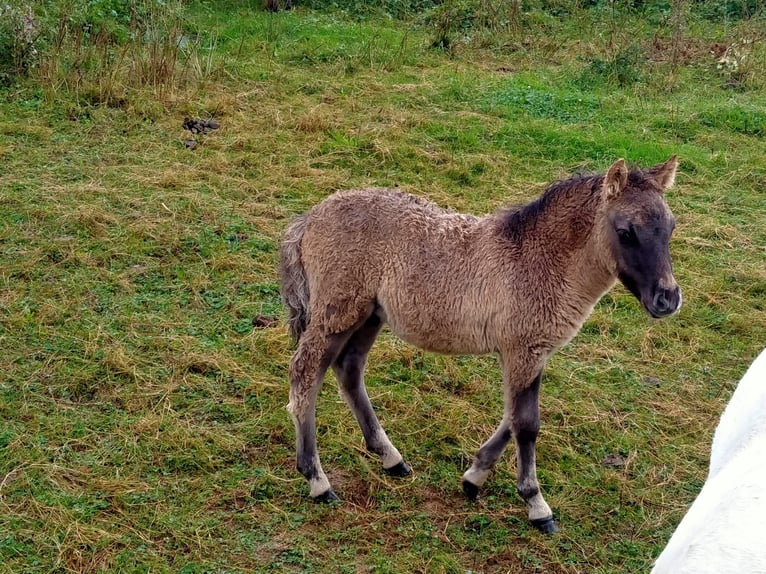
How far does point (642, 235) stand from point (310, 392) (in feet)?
5.64

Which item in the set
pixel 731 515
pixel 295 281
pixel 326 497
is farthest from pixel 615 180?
pixel 731 515

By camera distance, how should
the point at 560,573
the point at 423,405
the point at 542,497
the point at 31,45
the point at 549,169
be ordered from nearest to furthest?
the point at 560,573 → the point at 542,497 → the point at 423,405 → the point at 549,169 → the point at 31,45

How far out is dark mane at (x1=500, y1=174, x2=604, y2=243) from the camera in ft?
13.6

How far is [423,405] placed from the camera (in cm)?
521

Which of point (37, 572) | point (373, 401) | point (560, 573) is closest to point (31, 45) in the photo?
point (373, 401)

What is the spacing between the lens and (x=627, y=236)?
3.88m

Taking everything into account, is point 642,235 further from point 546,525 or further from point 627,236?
point 546,525

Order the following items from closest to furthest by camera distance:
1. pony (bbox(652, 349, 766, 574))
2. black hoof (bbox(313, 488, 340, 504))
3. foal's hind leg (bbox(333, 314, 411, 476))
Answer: pony (bbox(652, 349, 766, 574)) → black hoof (bbox(313, 488, 340, 504)) → foal's hind leg (bbox(333, 314, 411, 476))

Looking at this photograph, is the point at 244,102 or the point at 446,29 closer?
the point at 244,102

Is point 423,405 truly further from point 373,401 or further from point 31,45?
point 31,45

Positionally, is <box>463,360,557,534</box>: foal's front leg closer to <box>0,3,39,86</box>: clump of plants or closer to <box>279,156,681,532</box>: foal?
<box>279,156,681,532</box>: foal

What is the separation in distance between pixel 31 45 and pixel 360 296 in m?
6.97

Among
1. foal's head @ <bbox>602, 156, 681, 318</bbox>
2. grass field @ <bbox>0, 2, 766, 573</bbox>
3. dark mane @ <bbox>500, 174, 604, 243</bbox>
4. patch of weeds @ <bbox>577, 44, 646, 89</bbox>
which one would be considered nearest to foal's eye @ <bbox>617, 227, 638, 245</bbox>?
foal's head @ <bbox>602, 156, 681, 318</bbox>

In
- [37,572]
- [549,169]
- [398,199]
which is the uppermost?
[398,199]
